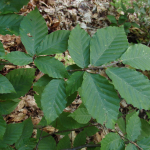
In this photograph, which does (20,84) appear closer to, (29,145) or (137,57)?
(29,145)

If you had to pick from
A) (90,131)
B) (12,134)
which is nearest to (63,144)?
(90,131)

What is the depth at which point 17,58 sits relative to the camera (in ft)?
2.65

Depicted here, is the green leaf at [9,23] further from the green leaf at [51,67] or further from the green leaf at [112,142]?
the green leaf at [112,142]

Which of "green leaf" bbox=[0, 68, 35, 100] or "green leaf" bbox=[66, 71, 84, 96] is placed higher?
"green leaf" bbox=[66, 71, 84, 96]

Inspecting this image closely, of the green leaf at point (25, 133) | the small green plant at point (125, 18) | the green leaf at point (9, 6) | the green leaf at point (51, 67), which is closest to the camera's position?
the green leaf at point (51, 67)

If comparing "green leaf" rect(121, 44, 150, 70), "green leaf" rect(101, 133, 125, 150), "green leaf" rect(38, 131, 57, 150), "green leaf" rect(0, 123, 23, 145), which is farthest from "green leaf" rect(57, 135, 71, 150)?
"green leaf" rect(121, 44, 150, 70)

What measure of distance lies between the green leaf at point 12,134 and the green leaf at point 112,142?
80 cm

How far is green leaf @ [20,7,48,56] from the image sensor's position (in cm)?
87

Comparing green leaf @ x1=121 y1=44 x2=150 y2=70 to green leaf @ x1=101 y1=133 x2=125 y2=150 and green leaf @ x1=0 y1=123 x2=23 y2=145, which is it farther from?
green leaf @ x1=0 y1=123 x2=23 y2=145

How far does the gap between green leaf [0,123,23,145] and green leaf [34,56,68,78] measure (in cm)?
79

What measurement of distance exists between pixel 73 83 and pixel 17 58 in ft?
1.28

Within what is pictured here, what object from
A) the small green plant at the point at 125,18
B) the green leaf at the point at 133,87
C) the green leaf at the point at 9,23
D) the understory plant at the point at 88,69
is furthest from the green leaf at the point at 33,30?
the small green plant at the point at 125,18

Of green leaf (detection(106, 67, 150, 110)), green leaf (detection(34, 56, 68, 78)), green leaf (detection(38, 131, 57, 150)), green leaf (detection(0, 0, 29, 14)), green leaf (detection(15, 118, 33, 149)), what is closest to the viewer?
green leaf (detection(106, 67, 150, 110))

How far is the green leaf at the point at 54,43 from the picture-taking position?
0.84 meters
